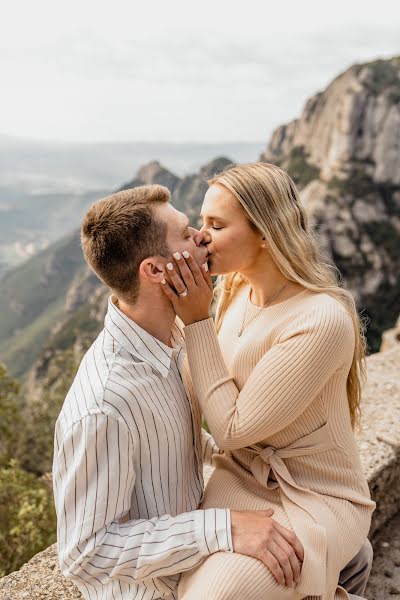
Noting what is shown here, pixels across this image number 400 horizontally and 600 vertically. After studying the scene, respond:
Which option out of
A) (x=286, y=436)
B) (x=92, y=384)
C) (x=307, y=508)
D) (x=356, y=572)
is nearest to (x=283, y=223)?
(x=286, y=436)

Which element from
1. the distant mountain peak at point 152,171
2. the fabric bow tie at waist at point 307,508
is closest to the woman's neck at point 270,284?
the fabric bow tie at waist at point 307,508

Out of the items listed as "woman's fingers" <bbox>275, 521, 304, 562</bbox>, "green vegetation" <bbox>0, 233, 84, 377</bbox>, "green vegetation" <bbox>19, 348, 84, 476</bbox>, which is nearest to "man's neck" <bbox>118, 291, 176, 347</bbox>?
"woman's fingers" <bbox>275, 521, 304, 562</bbox>

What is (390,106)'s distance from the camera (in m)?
92.2

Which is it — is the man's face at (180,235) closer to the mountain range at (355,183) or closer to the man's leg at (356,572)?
the man's leg at (356,572)

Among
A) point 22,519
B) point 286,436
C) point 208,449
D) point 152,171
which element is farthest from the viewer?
point 152,171

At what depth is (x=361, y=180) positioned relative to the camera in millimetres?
87625

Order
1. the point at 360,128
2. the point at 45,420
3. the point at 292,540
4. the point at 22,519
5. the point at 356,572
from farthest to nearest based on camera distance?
the point at 360,128 → the point at 45,420 → the point at 22,519 → the point at 356,572 → the point at 292,540

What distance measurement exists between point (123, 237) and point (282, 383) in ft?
3.89

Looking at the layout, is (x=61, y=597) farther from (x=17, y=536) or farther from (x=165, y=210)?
(x=17, y=536)

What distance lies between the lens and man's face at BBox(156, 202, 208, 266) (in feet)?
9.66

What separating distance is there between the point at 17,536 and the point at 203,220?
20.9 feet

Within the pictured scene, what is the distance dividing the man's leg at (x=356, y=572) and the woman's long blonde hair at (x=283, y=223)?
1.39m

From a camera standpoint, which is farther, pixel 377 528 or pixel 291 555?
pixel 377 528

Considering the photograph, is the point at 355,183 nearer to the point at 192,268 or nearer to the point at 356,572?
the point at 356,572
